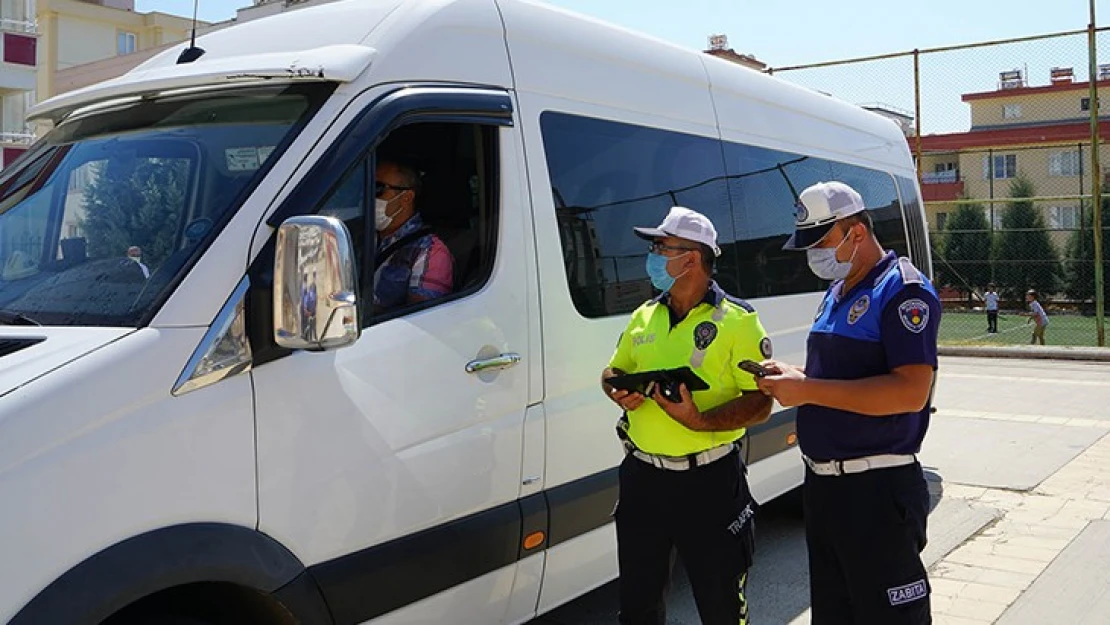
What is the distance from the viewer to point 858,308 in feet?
10.2

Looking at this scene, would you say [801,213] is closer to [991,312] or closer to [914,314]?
[914,314]

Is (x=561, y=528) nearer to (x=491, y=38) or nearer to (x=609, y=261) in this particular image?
(x=609, y=261)

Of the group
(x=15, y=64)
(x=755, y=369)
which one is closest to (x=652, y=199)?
(x=755, y=369)

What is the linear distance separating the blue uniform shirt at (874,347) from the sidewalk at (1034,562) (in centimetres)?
205

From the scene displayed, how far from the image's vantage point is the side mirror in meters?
2.46

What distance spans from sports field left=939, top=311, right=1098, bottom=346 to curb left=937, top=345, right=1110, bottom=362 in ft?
5.59

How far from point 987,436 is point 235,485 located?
8600 millimetres

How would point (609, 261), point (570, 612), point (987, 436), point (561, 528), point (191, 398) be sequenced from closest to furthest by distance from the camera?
point (191, 398)
point (561, 528)
point (609, 261)
point (570, 612)
point (987, 436)

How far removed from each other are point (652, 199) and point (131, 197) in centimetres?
223

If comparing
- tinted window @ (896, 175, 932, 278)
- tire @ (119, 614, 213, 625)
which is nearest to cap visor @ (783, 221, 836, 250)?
tire @ (119, 614, 213, 625)

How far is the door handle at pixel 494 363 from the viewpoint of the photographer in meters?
3.28

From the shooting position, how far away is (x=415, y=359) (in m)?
3.08

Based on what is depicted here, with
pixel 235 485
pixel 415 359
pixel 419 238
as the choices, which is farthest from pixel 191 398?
pixel 419 238

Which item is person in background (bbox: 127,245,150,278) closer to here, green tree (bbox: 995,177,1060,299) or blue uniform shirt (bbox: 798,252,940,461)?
blue uniform shirt (bbox: 798,252,940,461)
